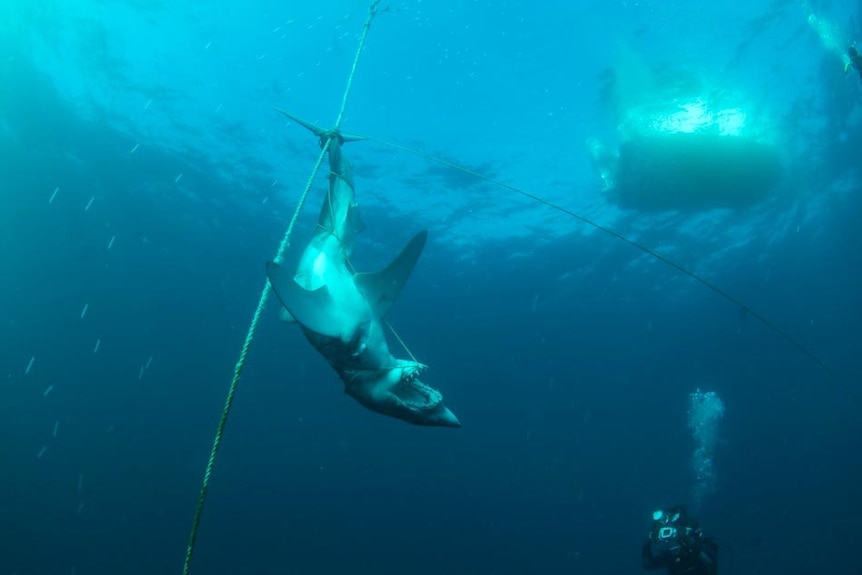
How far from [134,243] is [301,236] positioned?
1062cm

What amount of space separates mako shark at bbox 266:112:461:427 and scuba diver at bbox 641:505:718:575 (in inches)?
317

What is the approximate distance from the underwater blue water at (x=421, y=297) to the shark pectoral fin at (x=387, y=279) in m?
10.6

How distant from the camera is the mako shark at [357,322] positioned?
3.93 metres

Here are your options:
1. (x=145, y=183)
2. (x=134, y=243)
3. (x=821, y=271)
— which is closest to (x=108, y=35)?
(x=145, y=183)

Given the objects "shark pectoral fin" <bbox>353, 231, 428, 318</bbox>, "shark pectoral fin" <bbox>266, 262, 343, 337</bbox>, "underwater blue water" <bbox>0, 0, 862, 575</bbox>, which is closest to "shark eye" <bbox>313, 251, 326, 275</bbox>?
"shark pectoral fin" <bbox>353, 231, 428, 318</bbox>

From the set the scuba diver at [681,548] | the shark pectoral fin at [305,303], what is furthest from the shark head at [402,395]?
the scuba diver at [681,548]

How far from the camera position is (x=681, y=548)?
9.70m

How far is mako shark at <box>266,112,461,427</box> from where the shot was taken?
3.93m

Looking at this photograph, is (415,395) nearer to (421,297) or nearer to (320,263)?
(320,263)

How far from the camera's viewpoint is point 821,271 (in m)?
24.9

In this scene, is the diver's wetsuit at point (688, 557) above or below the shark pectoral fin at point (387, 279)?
below

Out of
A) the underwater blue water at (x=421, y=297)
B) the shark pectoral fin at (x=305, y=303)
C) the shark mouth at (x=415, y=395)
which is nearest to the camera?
the shark pectoral fin at (x=305, y=303)

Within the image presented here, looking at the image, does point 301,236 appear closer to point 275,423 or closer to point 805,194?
point 805,194

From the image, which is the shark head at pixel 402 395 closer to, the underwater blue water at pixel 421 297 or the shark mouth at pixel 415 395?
the shark mouth at pixel 415 395
